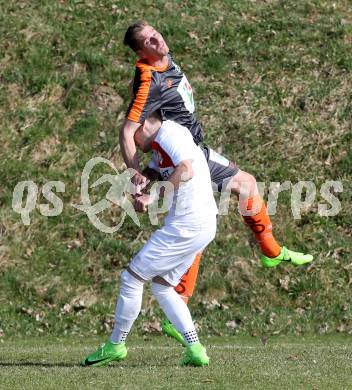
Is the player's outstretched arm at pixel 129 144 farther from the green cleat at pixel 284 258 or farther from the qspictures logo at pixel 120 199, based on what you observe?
the qspictures logo at pixel 120 199

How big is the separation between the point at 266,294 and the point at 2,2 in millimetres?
8069

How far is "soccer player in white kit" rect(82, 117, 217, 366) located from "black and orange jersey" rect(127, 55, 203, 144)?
123cm

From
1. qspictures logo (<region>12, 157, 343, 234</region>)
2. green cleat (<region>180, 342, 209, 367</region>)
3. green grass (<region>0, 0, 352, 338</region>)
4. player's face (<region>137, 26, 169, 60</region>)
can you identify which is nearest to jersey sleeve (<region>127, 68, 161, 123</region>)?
player's face (<region>137, 26, 169, 60</region>)

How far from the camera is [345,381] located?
23.5 feet

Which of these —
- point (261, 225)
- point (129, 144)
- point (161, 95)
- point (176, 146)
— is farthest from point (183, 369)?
point (161, 95)

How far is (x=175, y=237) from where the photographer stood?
25.3ft

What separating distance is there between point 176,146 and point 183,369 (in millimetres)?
1773

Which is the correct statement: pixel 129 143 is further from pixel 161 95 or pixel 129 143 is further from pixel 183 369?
pixel 183 369

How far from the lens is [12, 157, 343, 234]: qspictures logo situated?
46.0 feet

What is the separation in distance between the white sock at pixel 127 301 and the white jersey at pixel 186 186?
0.54 m

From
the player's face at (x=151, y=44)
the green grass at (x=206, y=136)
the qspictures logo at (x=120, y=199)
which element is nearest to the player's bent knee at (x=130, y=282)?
the player's face at (x=151, y=44)

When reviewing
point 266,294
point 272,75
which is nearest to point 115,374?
point 266,294

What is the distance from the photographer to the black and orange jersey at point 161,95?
9.18 meters

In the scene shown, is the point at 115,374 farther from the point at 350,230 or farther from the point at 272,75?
the point at 272,75
